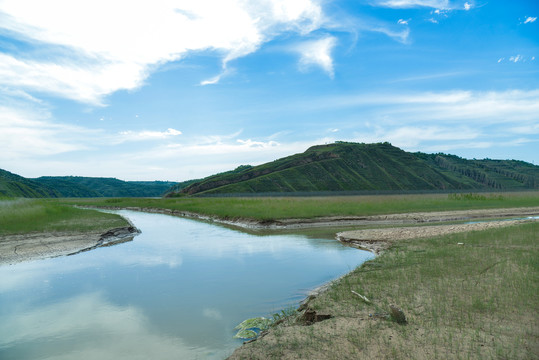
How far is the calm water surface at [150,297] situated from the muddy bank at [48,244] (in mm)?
1335

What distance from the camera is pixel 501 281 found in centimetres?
1152

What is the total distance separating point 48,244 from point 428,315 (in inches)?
970

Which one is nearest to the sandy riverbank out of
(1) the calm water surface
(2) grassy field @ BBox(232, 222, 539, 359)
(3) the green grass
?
(3) the green grass

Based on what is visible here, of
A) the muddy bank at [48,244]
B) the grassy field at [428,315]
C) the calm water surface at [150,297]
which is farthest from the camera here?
the muddy bank at [48,244]

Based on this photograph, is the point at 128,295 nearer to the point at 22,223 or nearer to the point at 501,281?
the point at 501,281

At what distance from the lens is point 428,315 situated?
9.03 meters

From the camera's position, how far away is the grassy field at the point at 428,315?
7199 mm

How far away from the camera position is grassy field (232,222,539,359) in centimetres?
720

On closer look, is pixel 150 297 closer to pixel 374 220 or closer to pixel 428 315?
pixel 428 315

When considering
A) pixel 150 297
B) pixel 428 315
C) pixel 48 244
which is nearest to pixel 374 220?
pixel 150 297

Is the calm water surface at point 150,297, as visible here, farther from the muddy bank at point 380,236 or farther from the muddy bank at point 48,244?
the muddy bank at point 380,236

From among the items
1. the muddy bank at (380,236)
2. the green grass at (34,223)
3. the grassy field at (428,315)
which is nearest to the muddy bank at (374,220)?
the muddy bank at (380,236)

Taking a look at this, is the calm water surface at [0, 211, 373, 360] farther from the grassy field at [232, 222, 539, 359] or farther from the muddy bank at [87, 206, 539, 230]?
the muddy bank at [87, 206, 539, 230]

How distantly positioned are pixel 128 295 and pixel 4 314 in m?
4.01
